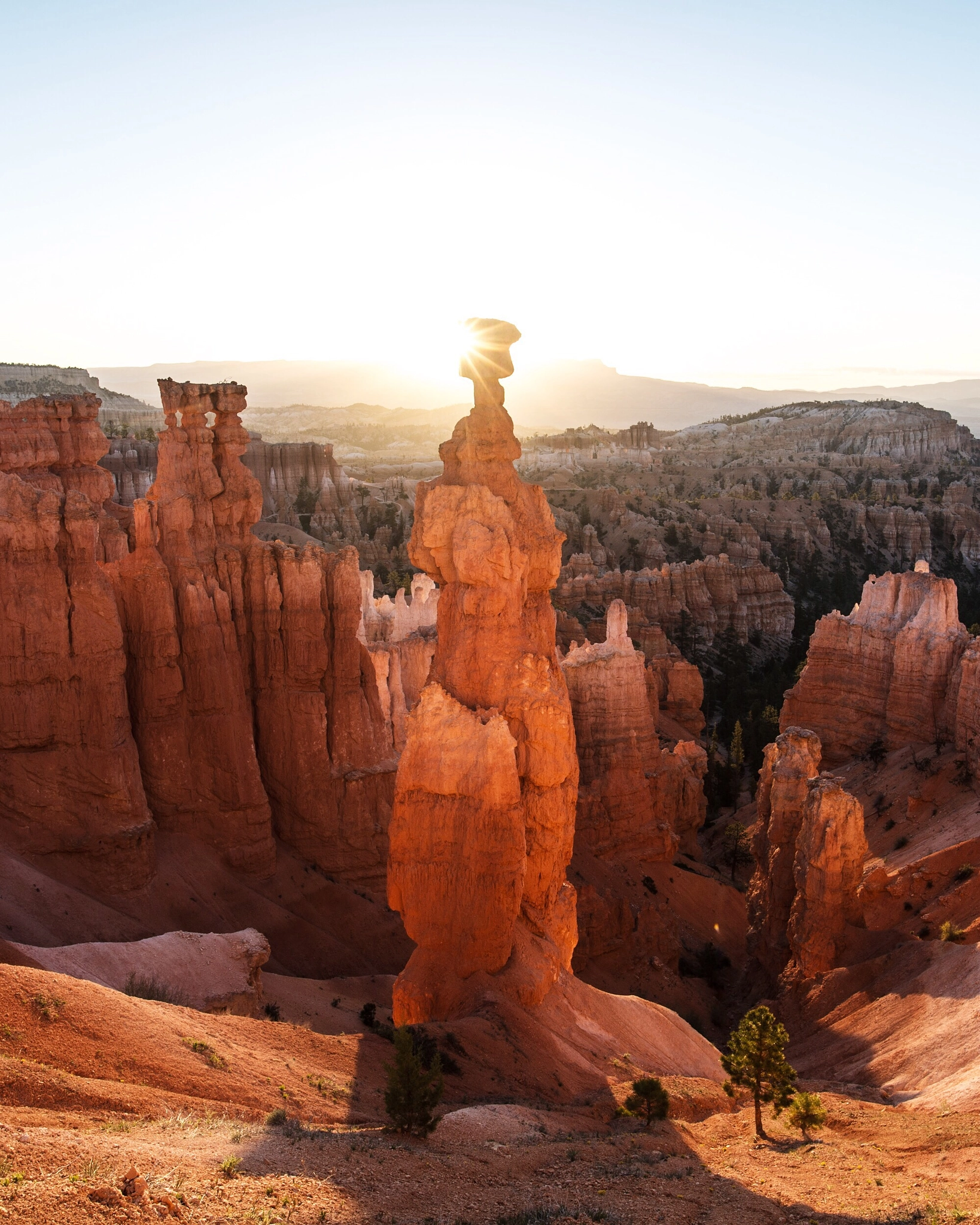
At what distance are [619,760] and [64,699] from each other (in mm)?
13955

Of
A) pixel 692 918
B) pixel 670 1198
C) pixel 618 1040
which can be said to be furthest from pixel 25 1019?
pixel 692 918

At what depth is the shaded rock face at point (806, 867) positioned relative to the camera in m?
20.4

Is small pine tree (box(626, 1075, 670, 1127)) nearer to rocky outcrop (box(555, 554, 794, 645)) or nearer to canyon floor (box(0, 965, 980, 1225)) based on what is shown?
canyon floor (box(0, 965, 980, 1225))

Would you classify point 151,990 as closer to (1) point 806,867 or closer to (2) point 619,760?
(1) point 806,867

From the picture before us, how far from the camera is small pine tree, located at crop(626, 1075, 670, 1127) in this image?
1153 centimetres

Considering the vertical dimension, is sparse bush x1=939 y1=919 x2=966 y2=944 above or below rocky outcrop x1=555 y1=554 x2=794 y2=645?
below

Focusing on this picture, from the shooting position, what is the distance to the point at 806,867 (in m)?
20.8

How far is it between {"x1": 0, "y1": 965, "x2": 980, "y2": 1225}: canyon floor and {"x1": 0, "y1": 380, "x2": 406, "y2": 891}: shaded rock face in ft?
21.6

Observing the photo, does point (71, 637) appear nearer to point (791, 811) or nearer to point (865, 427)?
point (791, 811)

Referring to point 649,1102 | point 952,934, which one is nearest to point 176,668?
point 649,1102

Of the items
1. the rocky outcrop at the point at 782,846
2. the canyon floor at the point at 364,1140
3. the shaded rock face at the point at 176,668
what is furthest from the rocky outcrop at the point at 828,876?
the shaded rock face at the point at 176,668

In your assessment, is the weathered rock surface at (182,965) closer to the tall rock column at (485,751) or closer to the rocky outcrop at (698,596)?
the tall rock column at (485,751)

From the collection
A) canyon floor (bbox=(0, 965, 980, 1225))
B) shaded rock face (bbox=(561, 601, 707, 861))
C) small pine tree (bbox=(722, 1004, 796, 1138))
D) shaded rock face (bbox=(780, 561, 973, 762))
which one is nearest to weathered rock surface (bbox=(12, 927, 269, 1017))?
canyon floor (bbox=(0, 965, 980, 1225))

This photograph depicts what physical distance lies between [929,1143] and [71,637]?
570 inches
